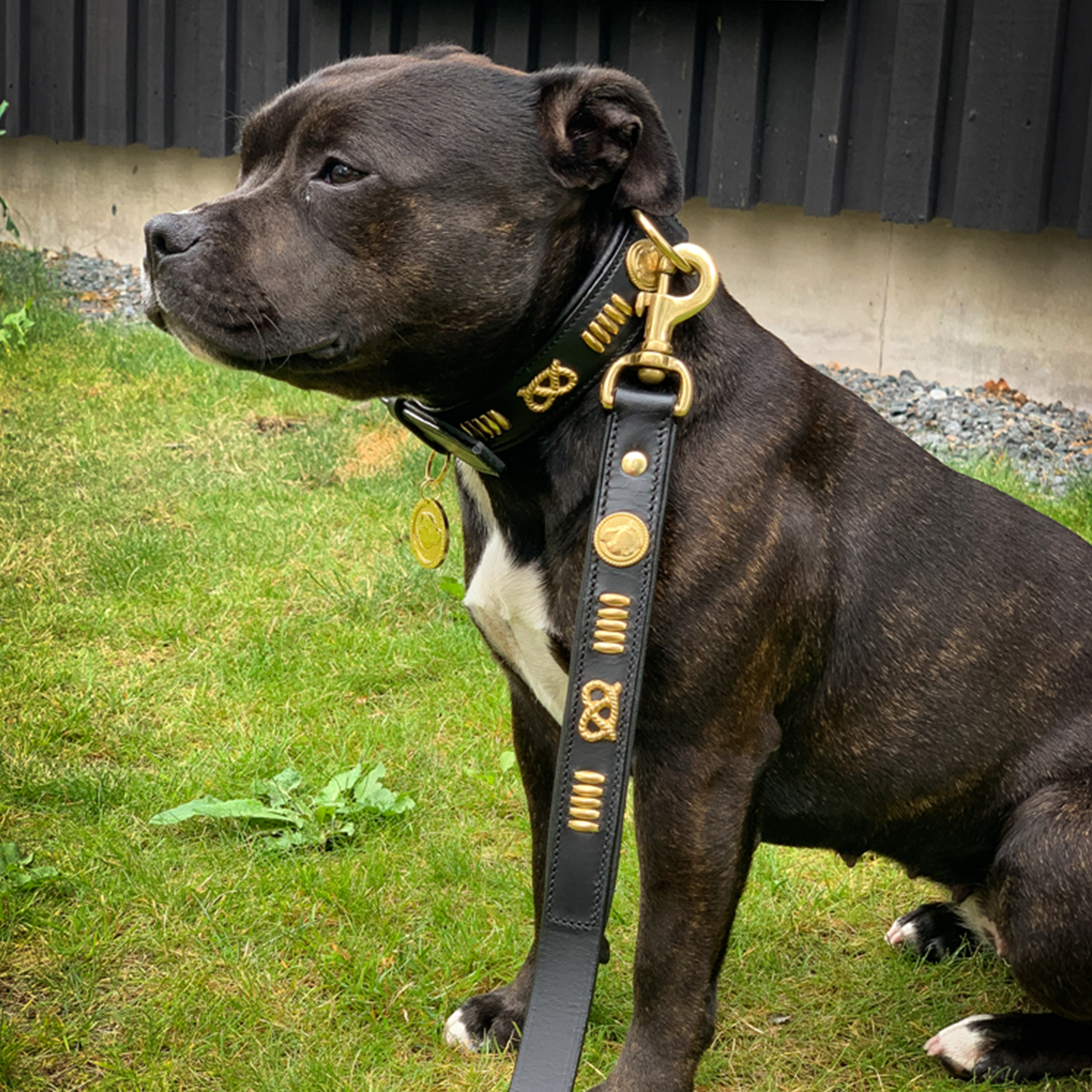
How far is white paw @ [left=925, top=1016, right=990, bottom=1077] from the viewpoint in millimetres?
2465

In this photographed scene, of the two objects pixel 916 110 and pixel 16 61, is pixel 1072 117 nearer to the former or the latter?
pixel 916 110

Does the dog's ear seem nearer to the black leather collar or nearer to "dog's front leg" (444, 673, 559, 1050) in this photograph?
the black leather collar

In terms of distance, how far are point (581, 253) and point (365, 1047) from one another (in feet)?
4.72

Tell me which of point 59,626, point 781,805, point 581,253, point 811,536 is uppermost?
point 581,253

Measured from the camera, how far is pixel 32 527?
4.66 meters

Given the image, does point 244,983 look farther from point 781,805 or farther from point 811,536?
point 811,536

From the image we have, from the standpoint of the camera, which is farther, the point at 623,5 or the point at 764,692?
the point at 623,5

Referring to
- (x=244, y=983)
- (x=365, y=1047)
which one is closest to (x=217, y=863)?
(x=244, y=983)

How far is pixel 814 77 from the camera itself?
6.07 m

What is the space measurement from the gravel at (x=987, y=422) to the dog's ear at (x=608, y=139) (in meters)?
3.31

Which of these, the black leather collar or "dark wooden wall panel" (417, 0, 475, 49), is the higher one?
"dark wooden wall panel" (417, 0, 475, 49)

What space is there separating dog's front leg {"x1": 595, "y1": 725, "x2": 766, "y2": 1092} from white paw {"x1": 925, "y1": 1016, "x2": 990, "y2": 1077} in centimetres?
56

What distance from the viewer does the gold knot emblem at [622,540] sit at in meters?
2.00

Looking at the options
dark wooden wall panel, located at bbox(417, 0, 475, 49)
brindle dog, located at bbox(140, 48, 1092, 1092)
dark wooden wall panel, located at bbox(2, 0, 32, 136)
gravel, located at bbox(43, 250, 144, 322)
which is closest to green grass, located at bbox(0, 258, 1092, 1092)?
brindle dog, located at bbox(140, 48, 1092, 1092)
